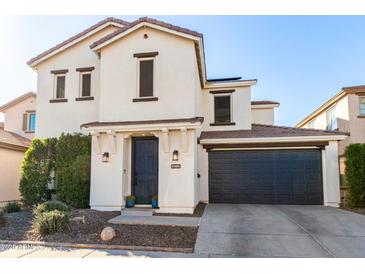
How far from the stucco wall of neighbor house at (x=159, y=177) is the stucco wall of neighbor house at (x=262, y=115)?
940 centimetres

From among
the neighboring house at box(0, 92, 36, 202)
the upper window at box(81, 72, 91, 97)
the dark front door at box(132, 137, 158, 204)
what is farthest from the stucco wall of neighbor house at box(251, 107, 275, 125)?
the neighboring house at box(0, 92, 36, 202)

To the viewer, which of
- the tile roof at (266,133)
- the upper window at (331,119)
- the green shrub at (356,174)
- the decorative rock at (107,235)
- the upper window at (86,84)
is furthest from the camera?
the upper window at (331,119)

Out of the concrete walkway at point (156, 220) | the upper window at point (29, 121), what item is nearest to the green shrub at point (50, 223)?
the concrete walkway at point (156, 220)

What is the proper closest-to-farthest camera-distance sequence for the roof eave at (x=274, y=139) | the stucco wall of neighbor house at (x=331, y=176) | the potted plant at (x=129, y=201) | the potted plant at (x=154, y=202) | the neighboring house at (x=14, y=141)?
the potted plant at (x=154, y=202)
the potted plant at (x=129, y=201)
the stucco wall of neighbor house at (x=331, y=176)
the roof eave at (x=274, y=139)
the neighboring house at (x=14, y=141)

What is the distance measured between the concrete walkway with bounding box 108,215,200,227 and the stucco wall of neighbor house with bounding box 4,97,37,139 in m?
13.6

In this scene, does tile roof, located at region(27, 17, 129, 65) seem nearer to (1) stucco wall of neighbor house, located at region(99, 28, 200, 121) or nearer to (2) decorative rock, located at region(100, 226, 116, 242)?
(1) stucco wall of neighbor house, located at region(99, 28, 200, 121)

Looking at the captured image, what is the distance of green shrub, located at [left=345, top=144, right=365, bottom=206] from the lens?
1110cm

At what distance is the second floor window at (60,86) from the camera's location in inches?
501

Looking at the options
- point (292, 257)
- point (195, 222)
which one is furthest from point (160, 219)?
point (292, 257)

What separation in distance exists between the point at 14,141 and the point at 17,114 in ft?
15.8

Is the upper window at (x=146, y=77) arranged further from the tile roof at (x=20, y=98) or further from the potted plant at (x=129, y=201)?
the tile roof at (x=20, y=98)

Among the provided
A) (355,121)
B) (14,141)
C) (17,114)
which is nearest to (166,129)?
(14,141)
